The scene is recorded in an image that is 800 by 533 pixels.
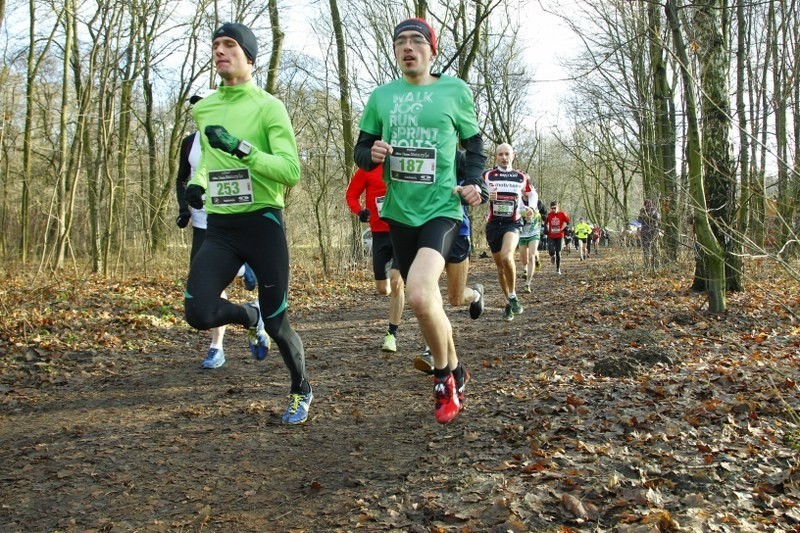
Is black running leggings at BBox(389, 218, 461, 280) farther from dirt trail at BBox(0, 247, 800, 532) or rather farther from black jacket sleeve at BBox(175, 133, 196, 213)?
black jacket sleeve at BBox(175, 133, 196, 213)

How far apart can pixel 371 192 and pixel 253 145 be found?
2759 millimetres

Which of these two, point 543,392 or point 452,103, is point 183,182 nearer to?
point 452,103

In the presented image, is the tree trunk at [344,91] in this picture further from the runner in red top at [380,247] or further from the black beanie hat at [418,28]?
the black beanie hat at [418,28]

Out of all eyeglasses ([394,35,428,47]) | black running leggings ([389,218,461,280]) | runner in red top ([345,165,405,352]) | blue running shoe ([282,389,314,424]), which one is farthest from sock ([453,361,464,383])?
eyeglasses ([394,35,428,47])

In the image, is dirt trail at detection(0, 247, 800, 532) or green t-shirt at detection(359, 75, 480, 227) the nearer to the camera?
dirt trail at detection(0, 247, 800, 532)

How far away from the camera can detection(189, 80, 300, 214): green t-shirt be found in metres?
3.69

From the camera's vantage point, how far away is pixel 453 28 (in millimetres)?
17562

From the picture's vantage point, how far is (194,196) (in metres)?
3.86

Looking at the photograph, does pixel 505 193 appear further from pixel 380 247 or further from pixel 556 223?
pixel 556 223

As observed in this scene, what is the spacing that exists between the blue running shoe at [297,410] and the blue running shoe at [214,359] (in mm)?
1846

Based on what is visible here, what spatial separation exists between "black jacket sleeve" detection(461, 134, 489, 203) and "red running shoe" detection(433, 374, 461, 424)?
1152mm

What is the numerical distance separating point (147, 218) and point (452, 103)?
530 inches

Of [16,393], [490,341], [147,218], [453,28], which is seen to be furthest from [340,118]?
[16,393]

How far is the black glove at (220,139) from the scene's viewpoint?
3395mm
